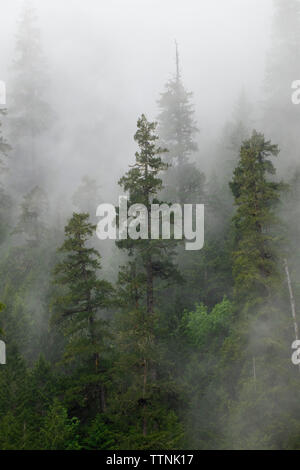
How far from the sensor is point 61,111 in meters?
54.8

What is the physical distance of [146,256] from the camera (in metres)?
17.5

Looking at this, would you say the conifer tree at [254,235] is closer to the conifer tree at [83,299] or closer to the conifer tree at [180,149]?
the conifer tree at [83,299]

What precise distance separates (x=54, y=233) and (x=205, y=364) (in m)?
18.9

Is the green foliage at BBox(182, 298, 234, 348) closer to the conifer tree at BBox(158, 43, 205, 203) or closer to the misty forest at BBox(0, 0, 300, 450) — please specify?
the misty forest at BBox(0, 0, 300, 450)

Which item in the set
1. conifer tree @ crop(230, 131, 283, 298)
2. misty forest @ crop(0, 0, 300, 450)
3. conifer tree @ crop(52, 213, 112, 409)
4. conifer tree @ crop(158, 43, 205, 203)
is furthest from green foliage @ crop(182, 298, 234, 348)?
conifer tree @ crop(158, 43, 205, 203)

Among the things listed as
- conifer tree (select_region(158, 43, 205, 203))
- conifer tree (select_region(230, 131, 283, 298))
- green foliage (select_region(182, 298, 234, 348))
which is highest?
conifer tree (select_region(158, 43, 205, 203))

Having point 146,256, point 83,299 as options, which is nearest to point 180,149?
point 146,256

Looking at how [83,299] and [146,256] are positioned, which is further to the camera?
[146,256]

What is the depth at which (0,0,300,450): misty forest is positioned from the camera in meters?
13.7

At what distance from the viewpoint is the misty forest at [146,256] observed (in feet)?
45.0

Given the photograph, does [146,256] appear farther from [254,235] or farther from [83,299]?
[254,235]
